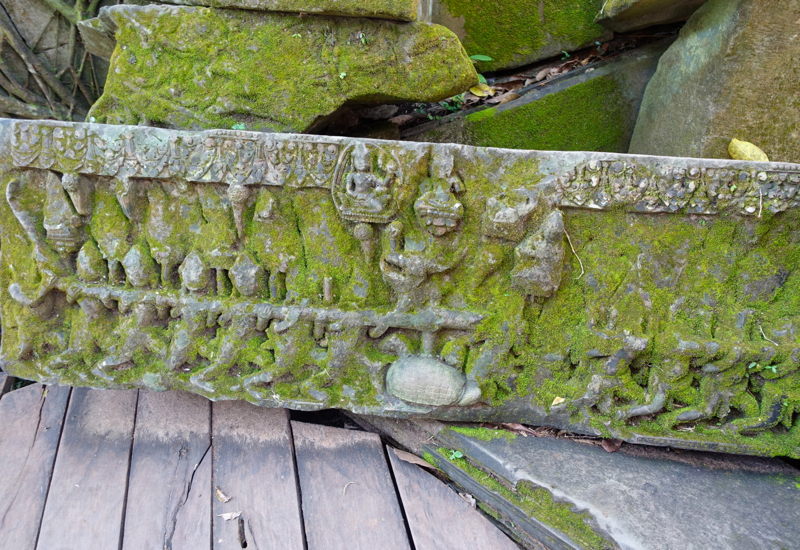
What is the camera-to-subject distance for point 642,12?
2912 mm

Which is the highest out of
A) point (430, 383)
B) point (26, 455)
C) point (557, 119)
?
point (557, 119)

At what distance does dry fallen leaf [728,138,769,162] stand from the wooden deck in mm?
2201

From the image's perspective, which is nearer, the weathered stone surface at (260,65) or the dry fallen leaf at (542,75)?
the weathered stone surface at (260,65)

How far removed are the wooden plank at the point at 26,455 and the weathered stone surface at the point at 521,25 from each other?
3139 mm

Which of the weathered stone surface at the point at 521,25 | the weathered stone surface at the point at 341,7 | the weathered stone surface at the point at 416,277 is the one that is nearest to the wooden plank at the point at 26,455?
the weathered stone surface at the point at 416,277

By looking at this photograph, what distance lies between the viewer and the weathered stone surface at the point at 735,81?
2.47m

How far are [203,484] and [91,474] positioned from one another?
570 mm

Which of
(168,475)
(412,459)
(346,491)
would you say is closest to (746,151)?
(412,459)

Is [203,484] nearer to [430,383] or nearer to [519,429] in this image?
[430,383]

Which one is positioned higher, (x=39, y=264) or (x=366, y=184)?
(x=366, y=184)

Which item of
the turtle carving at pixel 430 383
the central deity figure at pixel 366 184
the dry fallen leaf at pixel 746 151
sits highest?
the dry fallen leaf at pixel 746 151

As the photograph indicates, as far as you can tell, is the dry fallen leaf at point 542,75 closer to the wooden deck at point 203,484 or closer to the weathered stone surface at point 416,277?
the weathered stone surface at point 416,277

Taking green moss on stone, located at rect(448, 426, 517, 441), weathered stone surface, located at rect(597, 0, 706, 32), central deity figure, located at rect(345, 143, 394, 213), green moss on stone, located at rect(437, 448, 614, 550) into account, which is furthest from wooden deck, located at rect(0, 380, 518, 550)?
weathered stone surface, located at rect(597, 0, 706, 32)

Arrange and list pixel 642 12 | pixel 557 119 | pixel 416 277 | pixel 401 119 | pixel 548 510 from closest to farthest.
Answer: pixel 548 510, pixel 416 277, pixel 642 12, pixel 557 119, pixel 401 119
